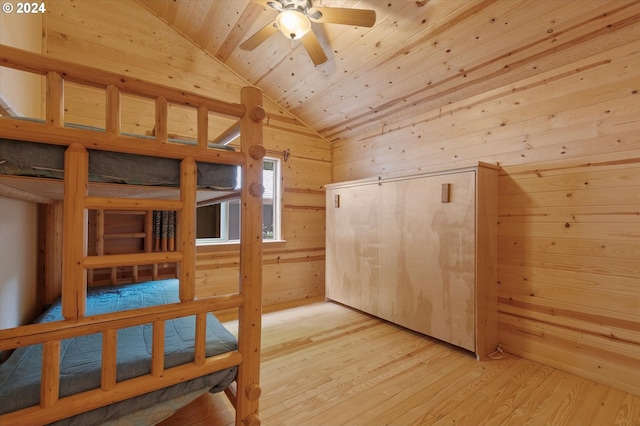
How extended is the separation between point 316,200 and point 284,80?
1530 millimetres

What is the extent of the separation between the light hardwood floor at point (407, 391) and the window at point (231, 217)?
1.46 meters

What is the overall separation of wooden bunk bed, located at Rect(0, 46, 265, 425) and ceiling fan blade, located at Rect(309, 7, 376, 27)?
36.9 inches

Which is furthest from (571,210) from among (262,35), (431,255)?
(262,35)

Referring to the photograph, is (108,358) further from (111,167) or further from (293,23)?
(293,23)

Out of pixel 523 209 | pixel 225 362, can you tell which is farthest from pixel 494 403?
pixel 225 362

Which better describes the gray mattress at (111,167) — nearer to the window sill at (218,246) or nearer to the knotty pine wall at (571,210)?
the window sill at (218,246)

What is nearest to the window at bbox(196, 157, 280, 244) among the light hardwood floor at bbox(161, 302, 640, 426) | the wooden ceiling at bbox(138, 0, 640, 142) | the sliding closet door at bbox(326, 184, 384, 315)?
the sliding closet door at bbox(326, 184, 384, 315)

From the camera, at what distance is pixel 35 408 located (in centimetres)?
94

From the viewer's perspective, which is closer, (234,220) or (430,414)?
(430,414)

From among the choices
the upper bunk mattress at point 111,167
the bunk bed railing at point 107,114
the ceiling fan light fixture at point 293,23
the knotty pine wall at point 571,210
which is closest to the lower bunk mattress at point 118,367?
the upper bunk mattress at point 111,167

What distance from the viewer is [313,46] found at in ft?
7.04

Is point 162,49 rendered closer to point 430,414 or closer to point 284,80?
point 284,80

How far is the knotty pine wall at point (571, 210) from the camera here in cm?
174

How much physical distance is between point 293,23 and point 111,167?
147 centimetres
